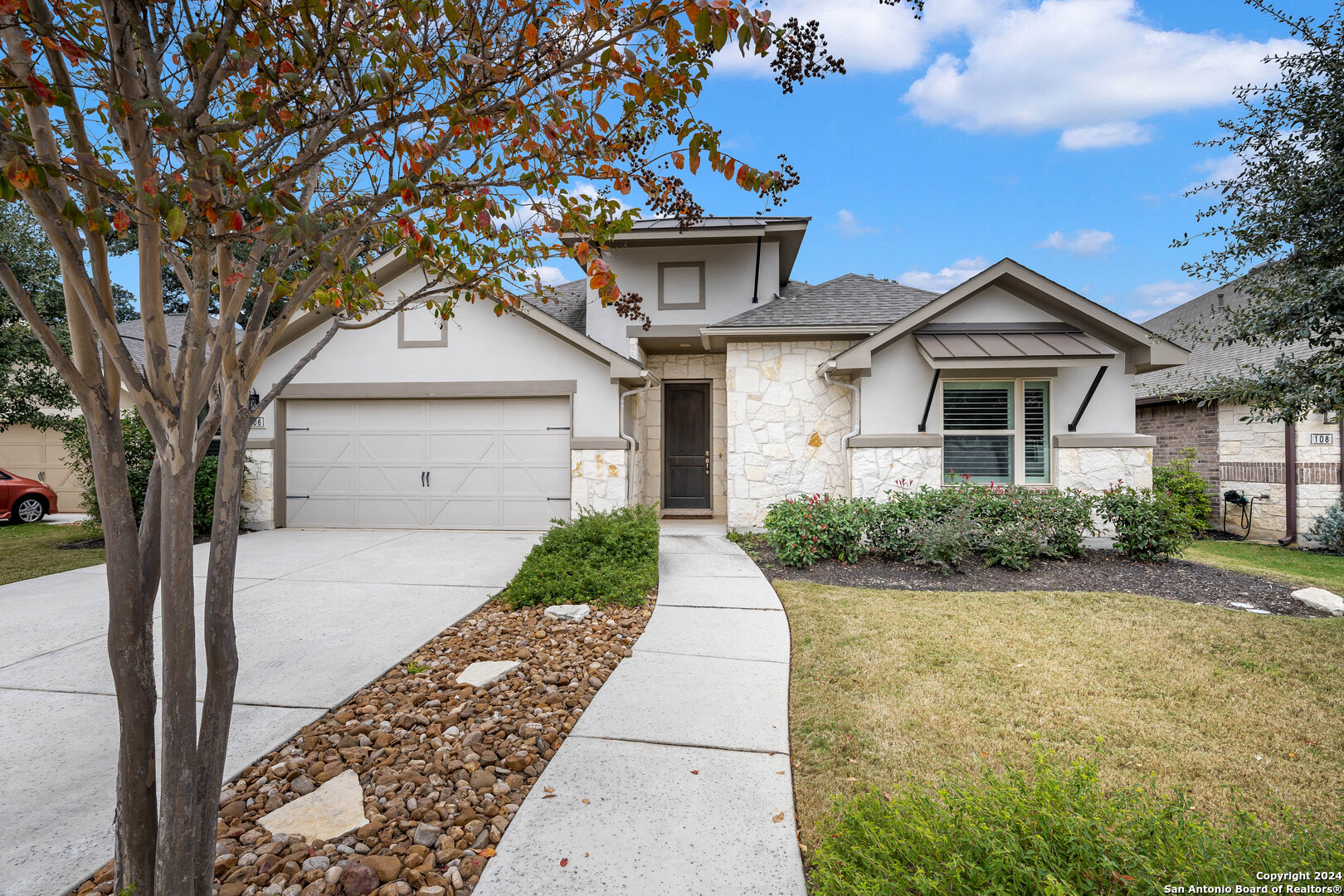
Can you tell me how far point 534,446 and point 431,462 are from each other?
1.84 meters

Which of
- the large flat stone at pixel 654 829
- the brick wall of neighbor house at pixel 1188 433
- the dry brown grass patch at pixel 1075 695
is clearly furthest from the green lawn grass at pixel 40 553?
the brick wall of neighbor house at pixel 1188 433

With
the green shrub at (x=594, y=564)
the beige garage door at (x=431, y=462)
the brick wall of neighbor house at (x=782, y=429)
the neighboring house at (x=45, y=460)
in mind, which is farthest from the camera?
the neighboring house at (x=45, y=460)

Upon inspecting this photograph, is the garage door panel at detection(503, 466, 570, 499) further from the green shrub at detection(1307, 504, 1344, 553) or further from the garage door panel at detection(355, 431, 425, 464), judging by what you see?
the green shrub at detection(1307, 504, 1344, 553)

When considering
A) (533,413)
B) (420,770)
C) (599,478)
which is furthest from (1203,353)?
(420,770)

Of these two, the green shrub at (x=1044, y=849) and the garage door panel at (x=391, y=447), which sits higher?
the garage door panel at (x=391, y=447)

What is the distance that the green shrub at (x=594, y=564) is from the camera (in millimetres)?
5855

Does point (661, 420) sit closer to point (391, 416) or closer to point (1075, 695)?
point (391, 416)

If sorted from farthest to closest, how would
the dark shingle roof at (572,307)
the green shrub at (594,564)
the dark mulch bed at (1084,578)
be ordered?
the dark shingle roof at (572,307) → the dark mulch bed at (1084,578) → the green shrub at (594,564)

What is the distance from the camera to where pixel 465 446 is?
10539mm

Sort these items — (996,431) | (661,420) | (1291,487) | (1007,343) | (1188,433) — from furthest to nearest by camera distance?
1. (1188,433)
2. (661,420)
3. (1291,487)
4. (996,431)
5. (1007,343)

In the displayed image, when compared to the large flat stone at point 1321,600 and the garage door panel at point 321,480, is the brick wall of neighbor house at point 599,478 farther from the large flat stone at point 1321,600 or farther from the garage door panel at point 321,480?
the large flat stone at point 1321,600

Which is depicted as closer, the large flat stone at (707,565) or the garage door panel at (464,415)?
the large flat stone at (707,565)

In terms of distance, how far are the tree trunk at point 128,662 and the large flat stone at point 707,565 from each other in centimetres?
527

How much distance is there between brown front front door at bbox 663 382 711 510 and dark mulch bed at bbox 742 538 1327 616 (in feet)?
14.0
